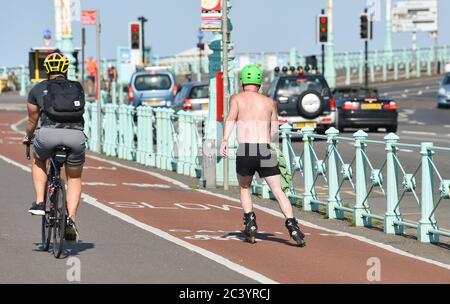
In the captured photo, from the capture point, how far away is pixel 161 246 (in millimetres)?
14125

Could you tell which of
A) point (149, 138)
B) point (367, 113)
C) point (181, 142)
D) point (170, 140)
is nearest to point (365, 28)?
point (367, 113)

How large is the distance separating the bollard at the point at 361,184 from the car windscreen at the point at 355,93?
24621 mm

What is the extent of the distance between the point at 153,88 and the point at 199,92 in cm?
507

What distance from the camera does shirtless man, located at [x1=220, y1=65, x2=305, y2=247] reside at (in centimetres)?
1433

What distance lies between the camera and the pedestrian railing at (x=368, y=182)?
15.2m

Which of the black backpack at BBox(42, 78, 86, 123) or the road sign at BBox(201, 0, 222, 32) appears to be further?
the road sign at BBox(201, 0, 222, 32)

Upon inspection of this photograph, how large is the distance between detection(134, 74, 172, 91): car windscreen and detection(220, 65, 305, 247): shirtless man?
28862 millimetres

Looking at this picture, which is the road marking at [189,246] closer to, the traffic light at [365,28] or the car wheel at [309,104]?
the car wheel at [309,104]

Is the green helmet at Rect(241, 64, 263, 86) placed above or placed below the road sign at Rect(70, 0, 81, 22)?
below

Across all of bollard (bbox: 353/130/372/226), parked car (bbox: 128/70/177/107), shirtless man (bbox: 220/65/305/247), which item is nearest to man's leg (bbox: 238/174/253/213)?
shirtless man (bbox: 220/65/305/247)

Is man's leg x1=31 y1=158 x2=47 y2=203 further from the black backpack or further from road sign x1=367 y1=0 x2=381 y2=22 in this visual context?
road sign x1=367 y1=0 x2=381 y2=22

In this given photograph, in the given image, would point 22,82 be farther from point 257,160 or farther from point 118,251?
point 118,251
